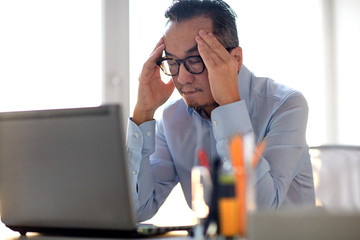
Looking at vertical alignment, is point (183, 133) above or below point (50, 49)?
below

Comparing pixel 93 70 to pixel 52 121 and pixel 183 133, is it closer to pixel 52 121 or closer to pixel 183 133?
pixel 183 133

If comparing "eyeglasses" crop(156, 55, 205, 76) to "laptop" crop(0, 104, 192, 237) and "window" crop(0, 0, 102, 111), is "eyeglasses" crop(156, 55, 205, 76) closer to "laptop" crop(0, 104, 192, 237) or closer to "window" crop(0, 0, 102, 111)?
"laptop" crop(0, 104, 192, 237)

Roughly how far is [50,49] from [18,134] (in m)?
1.80

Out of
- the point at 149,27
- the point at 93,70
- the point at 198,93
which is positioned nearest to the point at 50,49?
the point at 93,70

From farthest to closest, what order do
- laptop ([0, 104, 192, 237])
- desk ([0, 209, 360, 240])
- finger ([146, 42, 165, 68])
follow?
finger ([146, 42, 165, 68])
laptop ([0, 104, 192, 237])
desk ([0, 209, 360, 240])

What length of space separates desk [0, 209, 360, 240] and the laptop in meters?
0.33

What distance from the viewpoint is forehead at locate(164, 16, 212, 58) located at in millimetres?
1674

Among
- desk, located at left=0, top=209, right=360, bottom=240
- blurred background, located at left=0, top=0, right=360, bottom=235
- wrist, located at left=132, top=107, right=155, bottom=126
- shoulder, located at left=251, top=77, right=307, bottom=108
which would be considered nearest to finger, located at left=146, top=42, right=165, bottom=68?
wrist, located at left=132, top=107, right=155, bottom=126

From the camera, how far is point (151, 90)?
6.07ft

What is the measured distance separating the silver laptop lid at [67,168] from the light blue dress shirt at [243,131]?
49 cm

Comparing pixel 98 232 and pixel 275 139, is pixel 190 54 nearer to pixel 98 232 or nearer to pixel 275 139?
pixel 275 139

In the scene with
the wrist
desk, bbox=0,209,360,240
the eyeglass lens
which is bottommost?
desk, bbox=0,209,360,240

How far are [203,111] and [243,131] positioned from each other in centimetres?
39

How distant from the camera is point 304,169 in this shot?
69.6 inches
